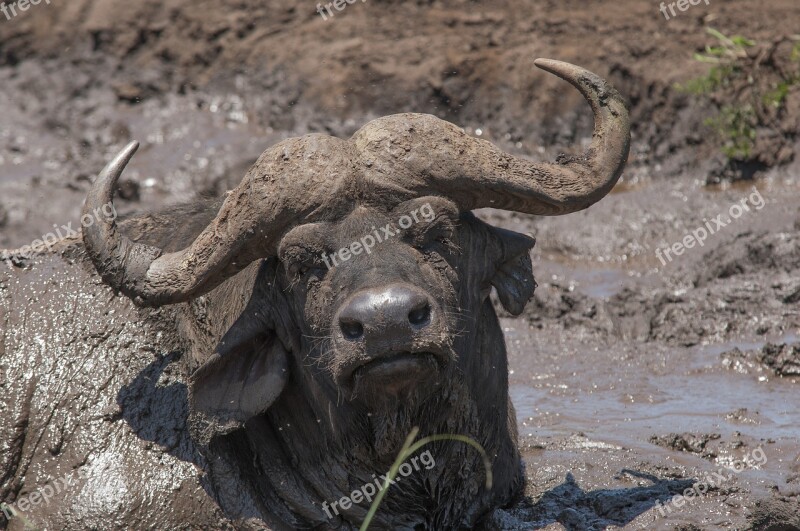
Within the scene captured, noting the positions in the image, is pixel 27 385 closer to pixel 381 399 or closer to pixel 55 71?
pixel 381 399

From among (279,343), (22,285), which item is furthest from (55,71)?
(279,343)

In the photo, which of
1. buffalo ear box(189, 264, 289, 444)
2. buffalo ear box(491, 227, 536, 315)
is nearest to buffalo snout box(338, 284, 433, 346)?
buffalo ear box(189, 264, 289, 444)

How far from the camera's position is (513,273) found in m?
5.98

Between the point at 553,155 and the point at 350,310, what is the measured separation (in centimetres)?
915

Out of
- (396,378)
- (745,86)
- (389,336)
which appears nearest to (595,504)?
(396,378)

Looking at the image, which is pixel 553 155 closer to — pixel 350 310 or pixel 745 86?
pixel 745 86

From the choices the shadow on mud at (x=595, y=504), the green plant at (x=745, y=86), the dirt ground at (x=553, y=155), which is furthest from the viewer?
the green plant at (x=745, y=86)

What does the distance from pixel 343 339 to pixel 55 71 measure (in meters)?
12.5

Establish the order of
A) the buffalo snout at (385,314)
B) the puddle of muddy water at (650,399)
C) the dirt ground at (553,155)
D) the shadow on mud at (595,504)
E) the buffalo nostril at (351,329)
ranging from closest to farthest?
Result: the buffalo snout at (385,314)
the buffalo nostril at (351,329)
the shadow on mud at (595,504)
the dirt ground at (553,155)
the puddle of muddy water at (650,399)

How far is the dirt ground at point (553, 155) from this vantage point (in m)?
6.95

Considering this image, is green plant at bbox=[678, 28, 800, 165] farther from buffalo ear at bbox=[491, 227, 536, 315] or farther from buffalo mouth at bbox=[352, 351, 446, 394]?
buffalo mouth at bbox=[352, 351, 446, 394]

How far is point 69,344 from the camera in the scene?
658 centimetres

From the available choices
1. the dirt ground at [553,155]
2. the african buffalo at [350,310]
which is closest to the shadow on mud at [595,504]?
the dirt ground at [553,155]

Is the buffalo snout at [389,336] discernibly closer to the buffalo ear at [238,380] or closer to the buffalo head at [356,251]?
the buffalo head at [356,251]
